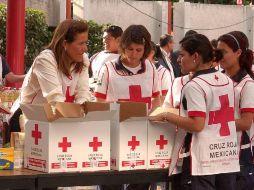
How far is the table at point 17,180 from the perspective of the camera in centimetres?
438

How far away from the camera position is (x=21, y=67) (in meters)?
10.5

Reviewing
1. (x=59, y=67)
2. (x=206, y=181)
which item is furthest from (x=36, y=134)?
(x=206, y=181)

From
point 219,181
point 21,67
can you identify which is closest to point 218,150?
point 219,181

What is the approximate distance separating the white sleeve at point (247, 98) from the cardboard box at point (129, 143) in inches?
28.6

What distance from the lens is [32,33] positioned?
19109 mm

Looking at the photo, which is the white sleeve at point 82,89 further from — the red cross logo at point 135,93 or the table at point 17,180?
the table at point 17,180

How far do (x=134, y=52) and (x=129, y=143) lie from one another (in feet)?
3.85

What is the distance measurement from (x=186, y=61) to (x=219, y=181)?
77 centimetres

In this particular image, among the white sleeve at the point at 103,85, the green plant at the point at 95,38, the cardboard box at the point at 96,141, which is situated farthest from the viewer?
the green plant at the point at 95,38

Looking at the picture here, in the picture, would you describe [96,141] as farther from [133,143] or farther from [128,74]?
[128,74]

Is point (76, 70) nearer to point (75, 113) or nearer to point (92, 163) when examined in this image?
point (75, 113)

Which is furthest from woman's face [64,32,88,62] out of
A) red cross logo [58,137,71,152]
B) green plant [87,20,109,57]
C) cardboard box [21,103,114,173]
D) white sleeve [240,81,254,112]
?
green plant [87,20,109,57]

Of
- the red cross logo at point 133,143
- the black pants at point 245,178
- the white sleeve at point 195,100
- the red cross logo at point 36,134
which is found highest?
the white sleeve at point 195,100

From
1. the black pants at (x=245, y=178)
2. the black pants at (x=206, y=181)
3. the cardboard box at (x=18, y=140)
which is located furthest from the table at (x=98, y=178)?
the black pants at (x=245, y=178)
